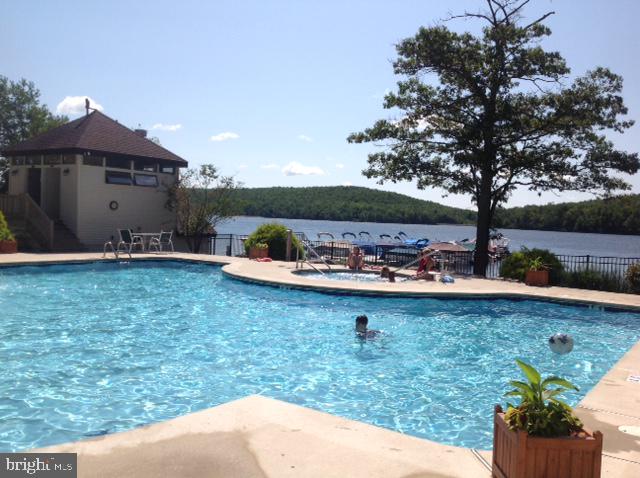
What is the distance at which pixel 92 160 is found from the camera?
21.2m

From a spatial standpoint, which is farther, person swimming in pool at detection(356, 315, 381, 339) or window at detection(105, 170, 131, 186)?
window at detection(105, 170, 131, 186)

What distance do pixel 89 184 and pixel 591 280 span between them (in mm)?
17667

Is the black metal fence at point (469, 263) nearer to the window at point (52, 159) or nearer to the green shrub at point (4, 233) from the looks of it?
the window at point (52, 159)

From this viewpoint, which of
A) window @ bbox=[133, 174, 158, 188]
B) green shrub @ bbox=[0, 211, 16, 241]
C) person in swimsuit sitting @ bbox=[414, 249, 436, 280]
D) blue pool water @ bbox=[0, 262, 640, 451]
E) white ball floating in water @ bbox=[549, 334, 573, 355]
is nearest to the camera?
blue pool water @ bbox=[0, 262, 640, 451]

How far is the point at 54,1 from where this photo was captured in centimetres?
1623

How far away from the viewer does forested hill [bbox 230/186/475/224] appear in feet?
278

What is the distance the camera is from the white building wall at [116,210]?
2092 cm

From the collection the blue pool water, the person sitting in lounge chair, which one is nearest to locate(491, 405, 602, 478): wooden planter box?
the blue pool water

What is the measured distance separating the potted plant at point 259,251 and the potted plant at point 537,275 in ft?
29.2

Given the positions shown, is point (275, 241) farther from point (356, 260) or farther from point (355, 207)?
point (355, 207)

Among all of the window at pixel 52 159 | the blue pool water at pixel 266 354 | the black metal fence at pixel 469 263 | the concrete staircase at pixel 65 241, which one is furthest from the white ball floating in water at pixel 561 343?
the window at pixel 52 159

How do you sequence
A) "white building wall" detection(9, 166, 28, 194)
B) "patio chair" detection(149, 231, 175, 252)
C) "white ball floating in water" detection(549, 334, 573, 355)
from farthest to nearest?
"white building wall" detection(9, 166, 28, 194) → "patio chair" detection(149, 231, 175, 252) → "white ball floating in water" detection(549, 334, 573, 355)

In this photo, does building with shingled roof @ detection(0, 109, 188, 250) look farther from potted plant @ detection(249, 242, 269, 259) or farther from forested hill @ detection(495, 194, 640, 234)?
forested hill @ detection(495, 194, 640, 234)

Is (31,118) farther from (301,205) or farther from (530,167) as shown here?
(301,205)
